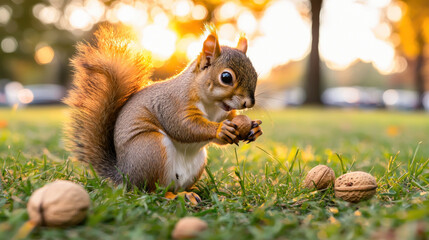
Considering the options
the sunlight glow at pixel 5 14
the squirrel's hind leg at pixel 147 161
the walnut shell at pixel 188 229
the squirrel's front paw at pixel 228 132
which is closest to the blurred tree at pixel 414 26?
the squirrel's front paw at pixel 228 132

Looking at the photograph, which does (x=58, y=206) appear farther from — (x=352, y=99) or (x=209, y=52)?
(x=352, y=99)

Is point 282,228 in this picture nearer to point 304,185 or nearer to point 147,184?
point 304,185

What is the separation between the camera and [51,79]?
28.8 m

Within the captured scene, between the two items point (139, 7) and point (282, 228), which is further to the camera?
point (139, 7)

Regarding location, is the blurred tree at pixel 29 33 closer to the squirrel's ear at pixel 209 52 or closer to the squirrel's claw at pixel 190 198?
the squirrel's ear at pixel 209 52

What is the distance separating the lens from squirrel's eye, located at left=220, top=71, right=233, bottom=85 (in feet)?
4.89

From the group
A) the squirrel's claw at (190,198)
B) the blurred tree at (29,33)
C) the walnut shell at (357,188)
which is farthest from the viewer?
the blurred tree at (29,33)

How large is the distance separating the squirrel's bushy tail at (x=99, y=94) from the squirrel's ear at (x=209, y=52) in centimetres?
32

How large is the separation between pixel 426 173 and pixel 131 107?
1303 mm

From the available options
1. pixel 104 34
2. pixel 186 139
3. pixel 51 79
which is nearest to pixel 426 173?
pixel 186 139

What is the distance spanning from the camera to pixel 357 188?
4.01 feet

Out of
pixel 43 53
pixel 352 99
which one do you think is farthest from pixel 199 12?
pixel 43 53

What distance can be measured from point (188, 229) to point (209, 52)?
893 millimetres

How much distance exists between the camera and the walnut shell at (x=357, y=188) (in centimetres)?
122
